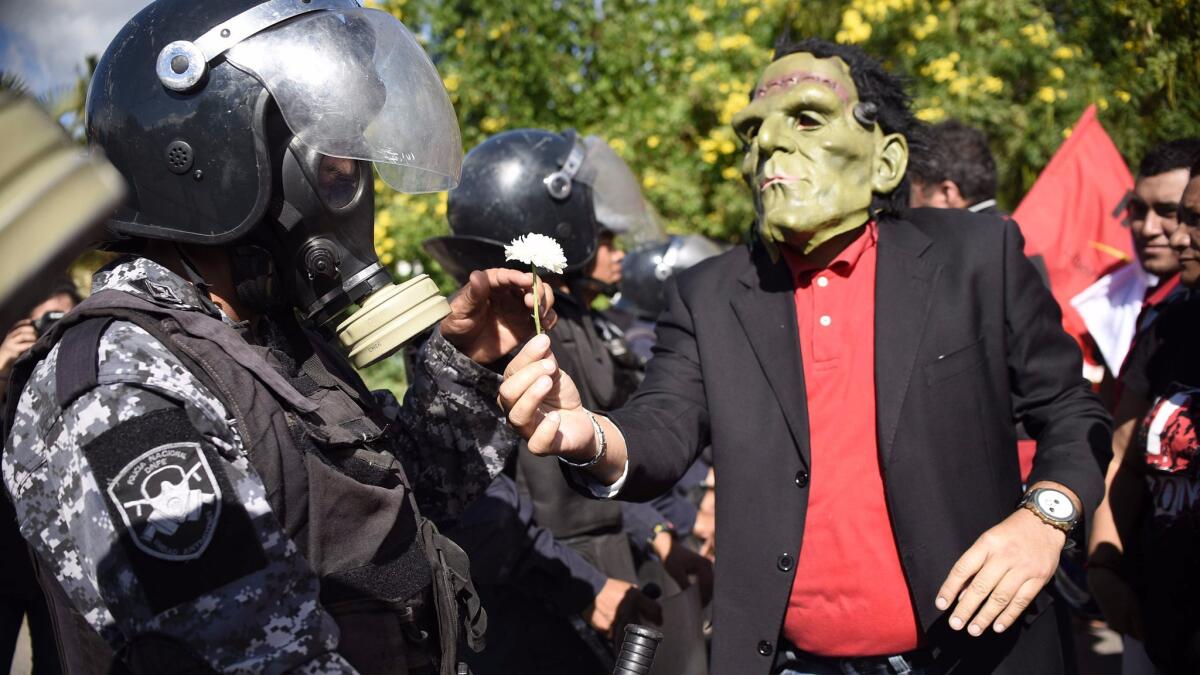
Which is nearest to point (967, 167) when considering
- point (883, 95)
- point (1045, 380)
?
point (883, 95)

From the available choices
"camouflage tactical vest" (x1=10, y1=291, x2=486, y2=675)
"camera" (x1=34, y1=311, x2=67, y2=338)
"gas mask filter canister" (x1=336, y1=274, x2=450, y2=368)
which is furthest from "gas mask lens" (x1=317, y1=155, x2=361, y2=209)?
"camera" (x1=34, y1=311, x2=67, y2=338)

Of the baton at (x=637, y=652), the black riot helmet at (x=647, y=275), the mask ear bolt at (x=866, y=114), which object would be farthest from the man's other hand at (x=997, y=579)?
the black riot helmet at (x=647, y=275)

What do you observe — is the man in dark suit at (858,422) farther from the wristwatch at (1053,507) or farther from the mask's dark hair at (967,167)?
the mask's dark hair at (967,167)

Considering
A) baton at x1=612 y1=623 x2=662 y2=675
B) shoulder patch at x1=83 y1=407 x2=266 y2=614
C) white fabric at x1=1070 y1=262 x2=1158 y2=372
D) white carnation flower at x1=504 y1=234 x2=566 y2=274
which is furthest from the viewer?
white fabric at x1=1070 y1=262 x2=1158 y2=372

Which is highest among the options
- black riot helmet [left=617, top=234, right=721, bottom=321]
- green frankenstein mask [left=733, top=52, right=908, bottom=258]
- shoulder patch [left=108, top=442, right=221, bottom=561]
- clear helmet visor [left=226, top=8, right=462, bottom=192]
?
clear helmet visor [left=226, top=8, right=462, bottom=192]

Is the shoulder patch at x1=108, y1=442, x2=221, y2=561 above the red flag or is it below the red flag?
above

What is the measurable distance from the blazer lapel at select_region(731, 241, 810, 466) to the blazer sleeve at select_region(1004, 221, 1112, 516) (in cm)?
48

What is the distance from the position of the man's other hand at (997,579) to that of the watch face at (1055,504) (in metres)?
0.09


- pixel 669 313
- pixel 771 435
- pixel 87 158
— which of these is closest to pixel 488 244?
pixel 669 313

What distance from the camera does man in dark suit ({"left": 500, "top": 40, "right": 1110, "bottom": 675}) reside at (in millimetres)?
2160

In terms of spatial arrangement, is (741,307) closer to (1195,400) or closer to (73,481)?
(1195,400)

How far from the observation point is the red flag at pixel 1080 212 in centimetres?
514

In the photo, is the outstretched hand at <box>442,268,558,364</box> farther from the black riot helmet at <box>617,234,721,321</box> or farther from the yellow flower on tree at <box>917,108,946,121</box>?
the yellow flower on tree at <box>917,108,946,121</box>

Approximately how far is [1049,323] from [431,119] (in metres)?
1.45
